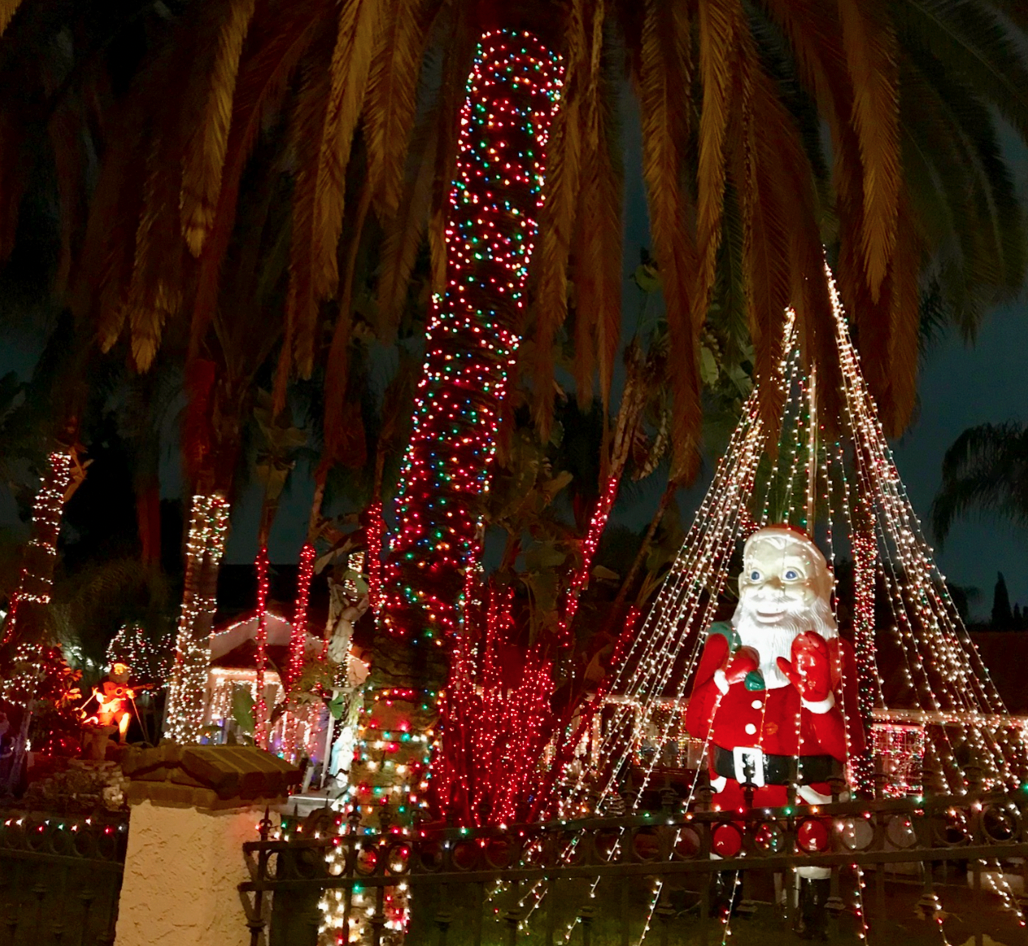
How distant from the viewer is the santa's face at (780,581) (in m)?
8.68

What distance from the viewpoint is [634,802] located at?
16.3 ft

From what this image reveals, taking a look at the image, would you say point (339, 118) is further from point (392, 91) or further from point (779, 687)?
point (779, 687)

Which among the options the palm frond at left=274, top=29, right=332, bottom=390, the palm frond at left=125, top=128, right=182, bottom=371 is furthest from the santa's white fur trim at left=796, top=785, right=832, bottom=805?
the palm frond at left=125, top=128, right=182, bottom=371

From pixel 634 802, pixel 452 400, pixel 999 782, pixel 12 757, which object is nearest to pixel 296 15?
pixel 452 400

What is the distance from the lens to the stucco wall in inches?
159

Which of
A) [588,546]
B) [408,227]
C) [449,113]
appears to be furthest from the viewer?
[588,546]

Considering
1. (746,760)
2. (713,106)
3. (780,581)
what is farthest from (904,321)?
(746,760)

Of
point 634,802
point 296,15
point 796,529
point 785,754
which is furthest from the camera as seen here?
point 796,529

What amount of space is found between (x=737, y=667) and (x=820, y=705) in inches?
26.6

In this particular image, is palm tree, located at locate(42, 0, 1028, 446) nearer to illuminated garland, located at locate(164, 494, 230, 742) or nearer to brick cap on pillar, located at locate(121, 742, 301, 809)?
brick cap on pillar, located at locate(121, 742, 301, 809)

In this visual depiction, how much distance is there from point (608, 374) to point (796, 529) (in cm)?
204

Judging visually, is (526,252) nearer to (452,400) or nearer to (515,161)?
→ (515,161)

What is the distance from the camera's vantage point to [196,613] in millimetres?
13469

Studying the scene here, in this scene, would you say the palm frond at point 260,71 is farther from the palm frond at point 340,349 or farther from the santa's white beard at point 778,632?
the santa's white beard at point 778,632
